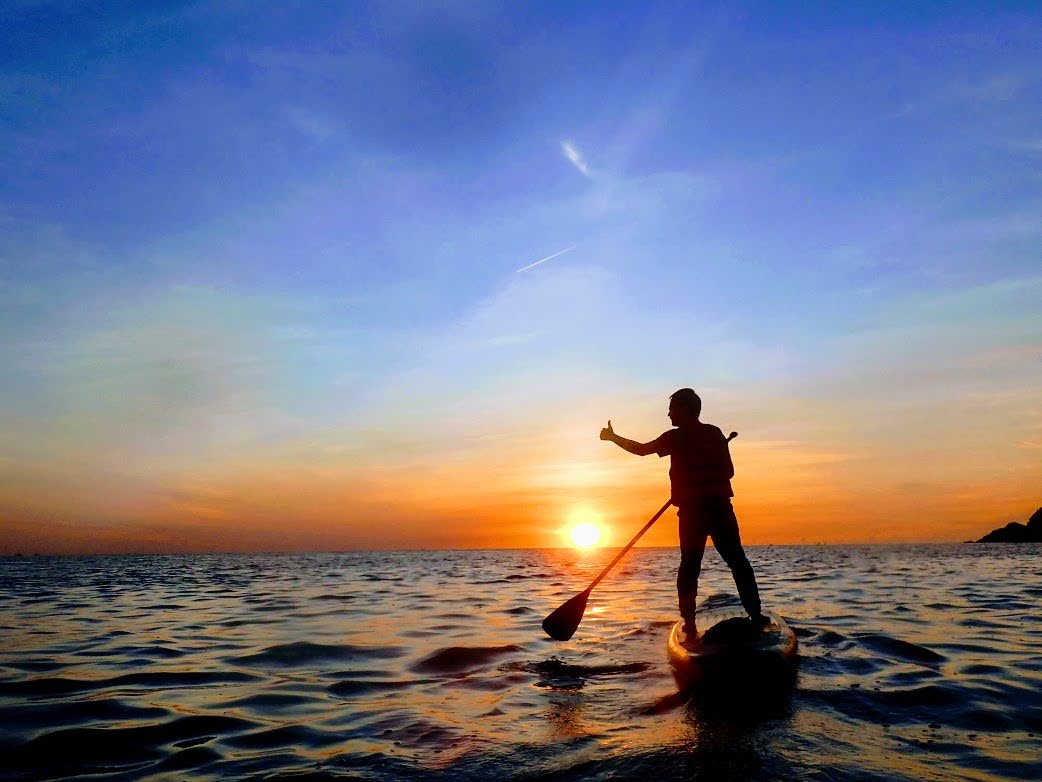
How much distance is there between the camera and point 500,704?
6184 mm

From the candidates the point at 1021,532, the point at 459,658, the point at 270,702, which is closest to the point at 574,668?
the point at 459,658

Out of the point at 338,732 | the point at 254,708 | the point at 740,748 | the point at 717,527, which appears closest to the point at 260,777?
the point at 338,732

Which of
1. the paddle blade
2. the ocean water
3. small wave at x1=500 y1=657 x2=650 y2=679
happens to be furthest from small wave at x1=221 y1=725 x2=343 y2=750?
the paddle blade

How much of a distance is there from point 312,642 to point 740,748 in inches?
292

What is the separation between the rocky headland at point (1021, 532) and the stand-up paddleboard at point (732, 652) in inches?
6544

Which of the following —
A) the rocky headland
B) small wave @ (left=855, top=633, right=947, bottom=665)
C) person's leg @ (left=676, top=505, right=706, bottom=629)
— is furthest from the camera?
the rocky headland

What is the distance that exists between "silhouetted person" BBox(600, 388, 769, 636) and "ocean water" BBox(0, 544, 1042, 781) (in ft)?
3.31

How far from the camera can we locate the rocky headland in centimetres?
13512

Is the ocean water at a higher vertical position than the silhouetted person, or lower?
lower

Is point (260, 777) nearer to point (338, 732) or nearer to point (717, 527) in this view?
point (338, 732)

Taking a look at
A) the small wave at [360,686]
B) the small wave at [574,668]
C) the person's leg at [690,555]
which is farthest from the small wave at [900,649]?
the small wave at [360,686]

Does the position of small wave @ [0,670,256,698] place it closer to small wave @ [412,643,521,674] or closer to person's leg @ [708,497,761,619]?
small wave @ [412,643,521,674]

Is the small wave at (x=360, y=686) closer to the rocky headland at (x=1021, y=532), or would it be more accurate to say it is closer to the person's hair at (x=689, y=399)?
the person's hair at (x=689, y=399)

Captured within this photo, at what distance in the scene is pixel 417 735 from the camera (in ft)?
17.0
